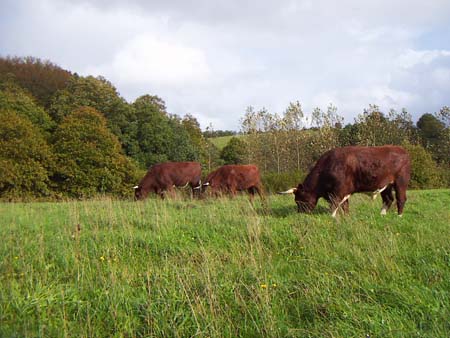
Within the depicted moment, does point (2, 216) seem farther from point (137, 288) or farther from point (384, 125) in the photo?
point (384, 125)

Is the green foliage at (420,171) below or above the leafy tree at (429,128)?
below

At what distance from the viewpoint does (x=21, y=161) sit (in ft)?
85.8

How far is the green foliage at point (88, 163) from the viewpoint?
91.7ft

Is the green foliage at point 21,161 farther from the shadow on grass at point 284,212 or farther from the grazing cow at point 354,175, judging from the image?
the grazing cow at point 354,175

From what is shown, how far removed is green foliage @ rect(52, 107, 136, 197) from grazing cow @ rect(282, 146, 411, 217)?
65.0 ft

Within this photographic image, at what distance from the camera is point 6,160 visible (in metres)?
25.5

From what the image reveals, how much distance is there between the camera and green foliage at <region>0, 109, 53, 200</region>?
25344 mm

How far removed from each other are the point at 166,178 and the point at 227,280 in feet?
48.3

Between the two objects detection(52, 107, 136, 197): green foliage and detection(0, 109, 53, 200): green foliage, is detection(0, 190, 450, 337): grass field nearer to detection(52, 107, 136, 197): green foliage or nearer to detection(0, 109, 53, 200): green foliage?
detection(0, 109, 53, 200): green foliage

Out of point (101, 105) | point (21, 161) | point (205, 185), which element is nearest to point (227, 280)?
point (205, 185)

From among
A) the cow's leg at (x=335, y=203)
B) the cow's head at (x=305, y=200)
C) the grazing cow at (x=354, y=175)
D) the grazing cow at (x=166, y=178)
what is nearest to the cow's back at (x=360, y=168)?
the grazing cow at (x=354, y=175)

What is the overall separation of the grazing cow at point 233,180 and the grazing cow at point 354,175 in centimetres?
734

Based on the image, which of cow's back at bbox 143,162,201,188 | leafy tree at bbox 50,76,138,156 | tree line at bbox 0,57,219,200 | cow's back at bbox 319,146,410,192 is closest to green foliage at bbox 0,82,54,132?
tree line at bbox 0,57,219,200

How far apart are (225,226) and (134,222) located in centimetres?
207
